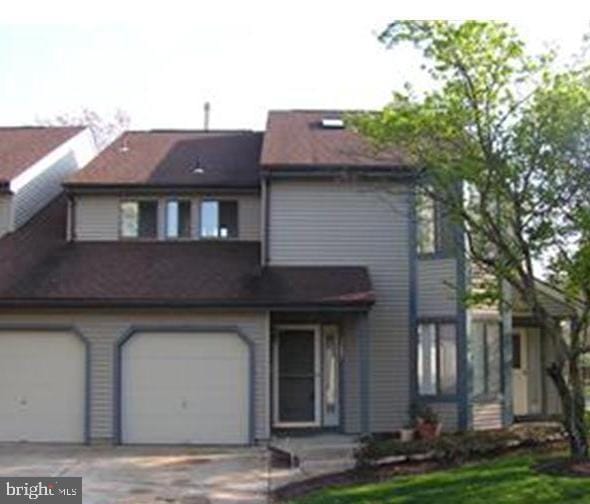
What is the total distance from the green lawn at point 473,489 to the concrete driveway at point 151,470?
5.09 ft

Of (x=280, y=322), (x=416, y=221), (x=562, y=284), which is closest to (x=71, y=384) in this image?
(x=280, y=322)

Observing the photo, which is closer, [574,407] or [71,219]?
[574,407]

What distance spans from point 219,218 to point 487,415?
24.0ft

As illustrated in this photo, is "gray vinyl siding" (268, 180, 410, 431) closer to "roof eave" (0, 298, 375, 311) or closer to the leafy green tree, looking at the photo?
"roof eave" (0, 298, 375, 311)

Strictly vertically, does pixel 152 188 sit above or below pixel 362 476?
above

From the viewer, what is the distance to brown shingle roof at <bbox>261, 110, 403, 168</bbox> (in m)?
20.8

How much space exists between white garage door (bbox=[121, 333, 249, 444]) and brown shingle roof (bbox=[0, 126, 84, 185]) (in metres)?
5.80

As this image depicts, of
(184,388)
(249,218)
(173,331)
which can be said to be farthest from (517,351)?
(173,331)

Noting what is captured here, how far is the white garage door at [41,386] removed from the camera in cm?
1970

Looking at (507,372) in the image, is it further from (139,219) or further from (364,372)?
(139,219)

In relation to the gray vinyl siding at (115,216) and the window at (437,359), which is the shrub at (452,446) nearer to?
the window at (437,359)

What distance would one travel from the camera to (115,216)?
2208cm

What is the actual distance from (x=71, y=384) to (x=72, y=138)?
894cm

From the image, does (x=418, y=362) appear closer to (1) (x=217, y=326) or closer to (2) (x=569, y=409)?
(1) (x=217, y=326)
